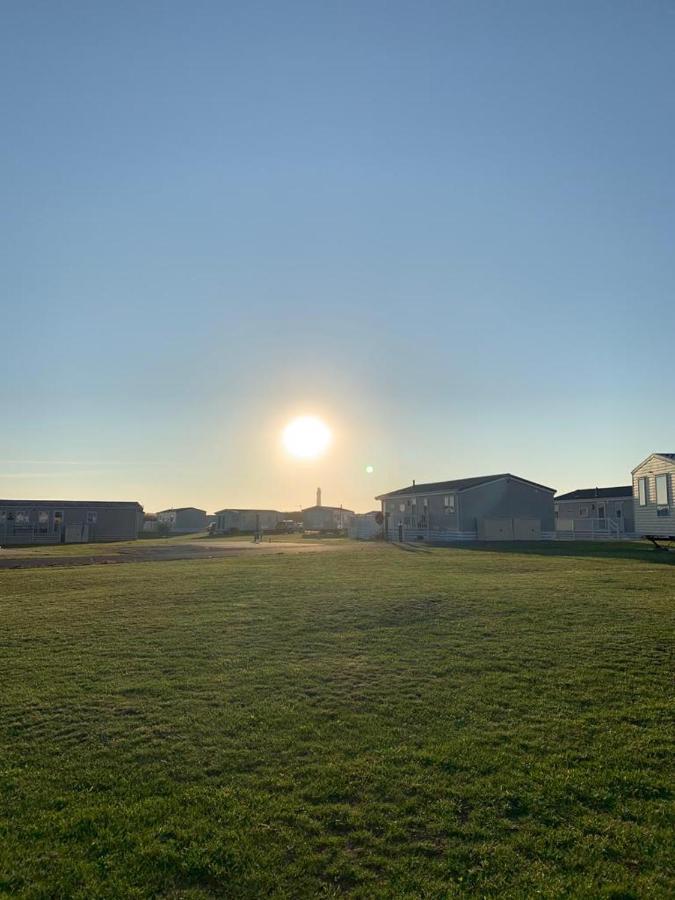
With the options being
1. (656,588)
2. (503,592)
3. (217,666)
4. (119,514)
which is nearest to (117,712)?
(217,666)

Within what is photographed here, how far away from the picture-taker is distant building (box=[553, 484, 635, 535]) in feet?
172

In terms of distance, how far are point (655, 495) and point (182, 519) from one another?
7504 cm

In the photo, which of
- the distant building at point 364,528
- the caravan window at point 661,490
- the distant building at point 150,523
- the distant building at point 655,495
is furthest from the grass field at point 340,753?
the distant building at point 150,523

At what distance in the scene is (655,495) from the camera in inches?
1436

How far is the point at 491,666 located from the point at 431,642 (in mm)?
1697

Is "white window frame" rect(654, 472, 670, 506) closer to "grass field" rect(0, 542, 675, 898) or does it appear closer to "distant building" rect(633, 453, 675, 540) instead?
"distant building" rect(633, 453, 675, 540)

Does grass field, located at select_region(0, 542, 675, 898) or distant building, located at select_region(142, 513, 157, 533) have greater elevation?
distant building, located at select_region(142, 513, 157, 533)

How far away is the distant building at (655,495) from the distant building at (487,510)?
10679mm

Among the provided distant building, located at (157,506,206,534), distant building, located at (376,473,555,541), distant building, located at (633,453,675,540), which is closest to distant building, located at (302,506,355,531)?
distant building, located at (157,506,206,534)

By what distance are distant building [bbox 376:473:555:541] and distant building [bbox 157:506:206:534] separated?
168 ft

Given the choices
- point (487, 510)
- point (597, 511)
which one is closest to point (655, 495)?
point (487, 510)

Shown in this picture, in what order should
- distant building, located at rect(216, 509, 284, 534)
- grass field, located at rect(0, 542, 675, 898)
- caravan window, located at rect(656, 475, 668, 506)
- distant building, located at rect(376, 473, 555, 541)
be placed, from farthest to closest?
1. distant building, located at rect(216, 509, 284, 534)
2. distant building, located at rect(376, 473, 555, 541)
3. caravan window, located at rect(656, 475, 668, 506)
4. grass field, located at rect(0, 542, 675, 898)

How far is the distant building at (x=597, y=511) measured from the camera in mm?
52375

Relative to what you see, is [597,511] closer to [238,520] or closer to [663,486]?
[663,486]
